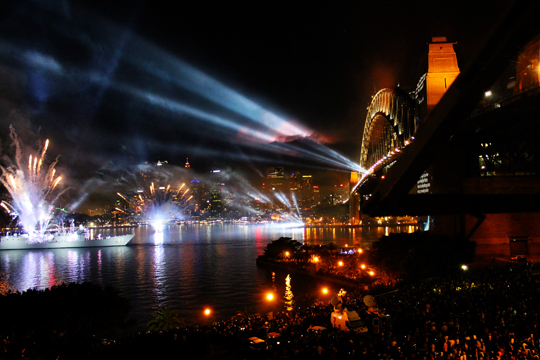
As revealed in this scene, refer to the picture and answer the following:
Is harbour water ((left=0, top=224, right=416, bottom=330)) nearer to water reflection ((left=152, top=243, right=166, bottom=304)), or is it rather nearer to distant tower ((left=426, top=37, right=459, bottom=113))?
water reflection ((left=152, top=243, right=166, bottom=304))

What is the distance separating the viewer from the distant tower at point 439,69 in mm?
30312

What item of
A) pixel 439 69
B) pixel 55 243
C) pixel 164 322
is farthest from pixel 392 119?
pixel 55 243

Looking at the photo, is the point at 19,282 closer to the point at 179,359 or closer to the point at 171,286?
the point at 171,286

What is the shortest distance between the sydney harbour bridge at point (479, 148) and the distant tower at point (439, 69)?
0.07 metres

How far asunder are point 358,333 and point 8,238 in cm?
7774

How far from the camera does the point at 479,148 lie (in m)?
23.9

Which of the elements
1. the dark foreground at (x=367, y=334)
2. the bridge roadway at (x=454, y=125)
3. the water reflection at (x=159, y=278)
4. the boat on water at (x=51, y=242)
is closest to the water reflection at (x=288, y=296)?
the dark foreground at (x=367, y=334)

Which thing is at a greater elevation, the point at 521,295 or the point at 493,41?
the point at 493,41

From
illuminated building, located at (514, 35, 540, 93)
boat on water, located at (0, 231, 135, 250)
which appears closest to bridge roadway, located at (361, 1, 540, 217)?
illuminated building, located at (514, 35, 540, 93)

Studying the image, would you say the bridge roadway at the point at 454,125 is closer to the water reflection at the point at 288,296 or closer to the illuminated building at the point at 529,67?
the water reflection at the point at 288,296

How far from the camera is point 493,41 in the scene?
509 centimetres

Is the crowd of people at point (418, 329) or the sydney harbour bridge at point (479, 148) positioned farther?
the crowd of people at point (418, 329)

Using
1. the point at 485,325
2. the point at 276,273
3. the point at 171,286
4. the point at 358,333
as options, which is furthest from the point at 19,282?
the point at 485,325

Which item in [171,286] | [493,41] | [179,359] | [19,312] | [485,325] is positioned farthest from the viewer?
[171,286]
